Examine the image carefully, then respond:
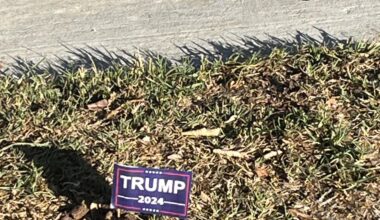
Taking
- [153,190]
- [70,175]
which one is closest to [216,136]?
[70,175]

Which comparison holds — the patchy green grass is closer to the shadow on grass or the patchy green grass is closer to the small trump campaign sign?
the shadow on grass

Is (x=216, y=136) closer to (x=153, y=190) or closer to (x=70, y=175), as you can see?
(x=70, y=175)

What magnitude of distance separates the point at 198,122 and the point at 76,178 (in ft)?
Result: 1.93

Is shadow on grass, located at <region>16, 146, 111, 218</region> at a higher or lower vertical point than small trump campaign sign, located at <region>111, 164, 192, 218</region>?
lower

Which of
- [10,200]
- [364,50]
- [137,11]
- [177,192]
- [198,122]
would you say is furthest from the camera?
[137,11]

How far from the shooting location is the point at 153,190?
3.22 m

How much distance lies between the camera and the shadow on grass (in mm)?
3670

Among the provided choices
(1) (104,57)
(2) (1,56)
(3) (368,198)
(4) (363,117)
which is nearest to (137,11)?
(1) (104,57)

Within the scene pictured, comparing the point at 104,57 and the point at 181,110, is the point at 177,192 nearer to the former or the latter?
the point at 181,110

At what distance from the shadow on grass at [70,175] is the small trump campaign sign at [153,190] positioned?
15.0 inches

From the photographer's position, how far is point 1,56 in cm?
452

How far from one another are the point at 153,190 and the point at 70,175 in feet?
2.11

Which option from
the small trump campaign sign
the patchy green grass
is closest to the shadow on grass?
the patchy green grass

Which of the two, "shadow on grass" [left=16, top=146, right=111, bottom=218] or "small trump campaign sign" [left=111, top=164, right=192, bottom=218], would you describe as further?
"shadow on grass" [left=16, top=146, right=111, bottom=218]
